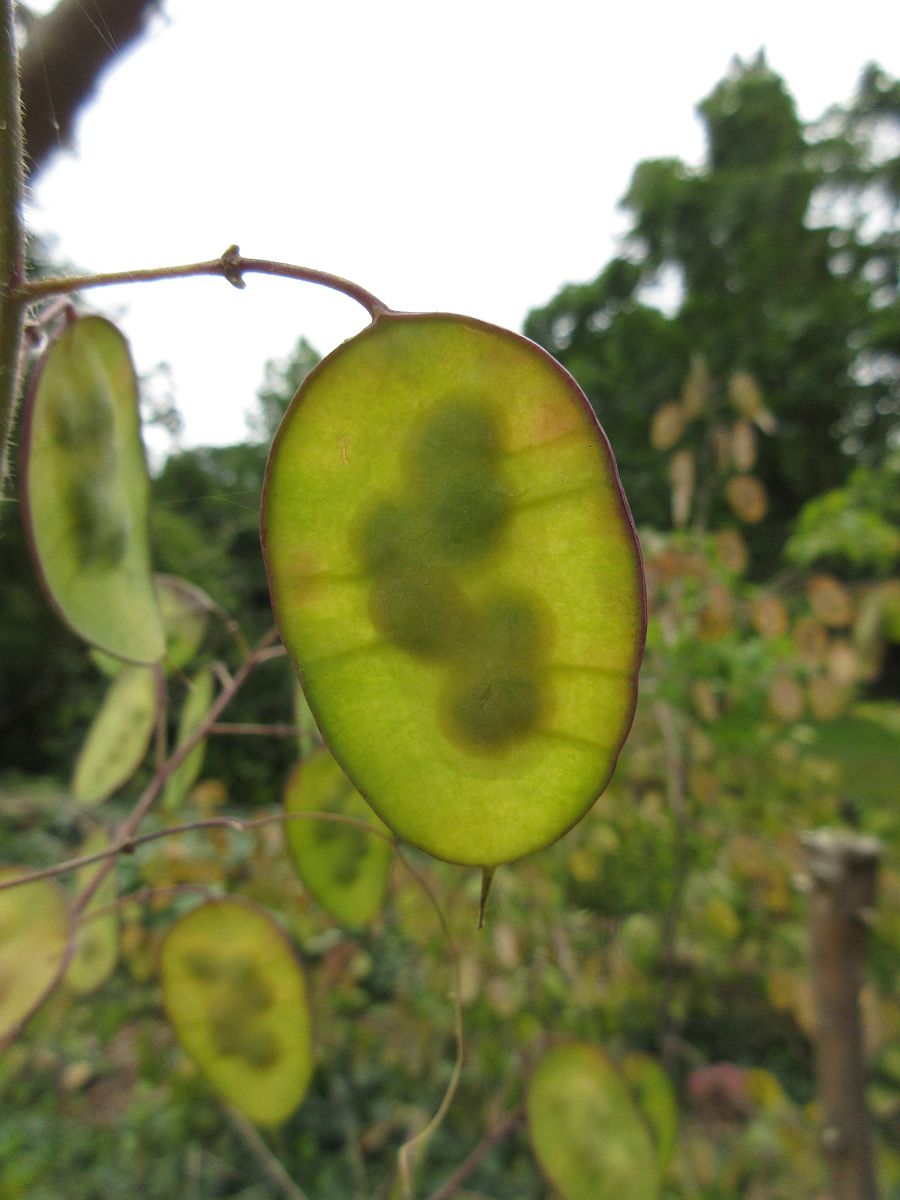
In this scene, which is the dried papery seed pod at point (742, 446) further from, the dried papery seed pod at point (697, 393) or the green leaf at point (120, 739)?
the green leaf at point (120, 739)

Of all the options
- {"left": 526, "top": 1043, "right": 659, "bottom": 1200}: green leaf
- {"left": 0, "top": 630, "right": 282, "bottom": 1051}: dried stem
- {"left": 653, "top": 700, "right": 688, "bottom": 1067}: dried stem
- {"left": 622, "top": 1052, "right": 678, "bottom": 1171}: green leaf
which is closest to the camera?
{"left": 0, "top": 630, "right": 282, "bottom": 1051}: dried stem

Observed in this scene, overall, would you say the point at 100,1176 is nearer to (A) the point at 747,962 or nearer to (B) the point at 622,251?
(A) the point at 747,962

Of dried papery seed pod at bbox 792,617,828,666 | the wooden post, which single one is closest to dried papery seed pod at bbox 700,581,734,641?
dried papery seed pod at bbox 792,617,828,666

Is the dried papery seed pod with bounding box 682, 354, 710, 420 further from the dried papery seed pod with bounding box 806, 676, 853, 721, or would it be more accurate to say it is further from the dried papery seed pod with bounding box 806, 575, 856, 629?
the dried papery seed pod with bounding box 806, 676, 853, 721

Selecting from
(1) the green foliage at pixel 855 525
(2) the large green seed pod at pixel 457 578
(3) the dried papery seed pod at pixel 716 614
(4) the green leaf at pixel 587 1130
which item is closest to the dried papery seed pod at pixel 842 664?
(3) the dried papery seed pod at pixel 716 614

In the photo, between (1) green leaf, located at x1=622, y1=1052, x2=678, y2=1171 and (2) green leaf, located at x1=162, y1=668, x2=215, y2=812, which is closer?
(2) green leaf, located at x1=162, y1=668, x2=215, y2=812

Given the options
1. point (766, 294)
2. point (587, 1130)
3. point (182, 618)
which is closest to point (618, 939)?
point (587, 1130)

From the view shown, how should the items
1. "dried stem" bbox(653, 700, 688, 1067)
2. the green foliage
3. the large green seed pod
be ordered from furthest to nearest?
the green foliage, "dried stem" bbox(653, 700, 688, 1067), the large green seed pod
